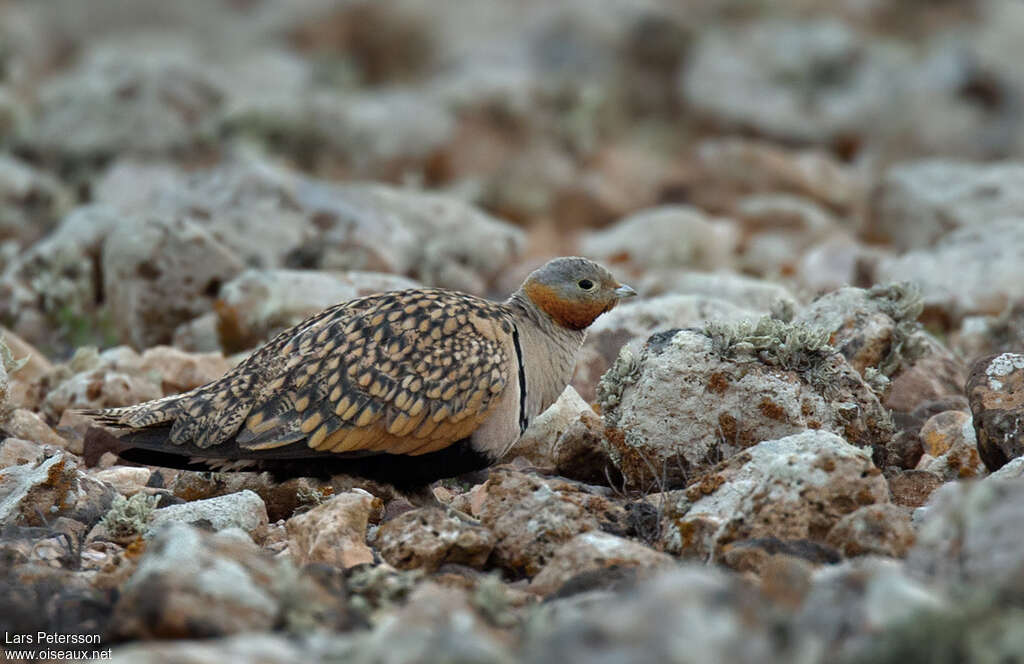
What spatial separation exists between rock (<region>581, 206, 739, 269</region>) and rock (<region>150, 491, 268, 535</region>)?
26.1 feet

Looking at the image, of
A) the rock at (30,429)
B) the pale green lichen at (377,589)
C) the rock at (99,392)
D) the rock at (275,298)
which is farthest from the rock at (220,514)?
the rock at (275,298)

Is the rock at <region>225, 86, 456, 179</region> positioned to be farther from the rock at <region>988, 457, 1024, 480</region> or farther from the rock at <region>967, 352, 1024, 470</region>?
the rock at <region>988, 457, 1024, 480</region>

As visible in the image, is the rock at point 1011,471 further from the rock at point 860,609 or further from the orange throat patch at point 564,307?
the orange throat patch at point 564,307

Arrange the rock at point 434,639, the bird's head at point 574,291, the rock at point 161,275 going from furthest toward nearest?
the rock at point 161,275 → the bird's head at point 574,291 → the rock at point 434,639

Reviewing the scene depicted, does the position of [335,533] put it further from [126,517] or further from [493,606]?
[493,606]

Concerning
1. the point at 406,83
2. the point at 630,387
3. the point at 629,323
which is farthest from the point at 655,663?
the point at 406,83

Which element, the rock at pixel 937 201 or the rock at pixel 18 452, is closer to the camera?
the rock at pixel 18 452

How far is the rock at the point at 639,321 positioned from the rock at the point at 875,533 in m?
3.73

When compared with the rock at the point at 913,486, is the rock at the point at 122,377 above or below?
below

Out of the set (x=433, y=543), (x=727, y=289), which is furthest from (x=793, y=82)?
(x=433, y=543)

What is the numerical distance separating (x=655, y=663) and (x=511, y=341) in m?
3.57

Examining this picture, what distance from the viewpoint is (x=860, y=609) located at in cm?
400

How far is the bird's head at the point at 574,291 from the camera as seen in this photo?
720cm

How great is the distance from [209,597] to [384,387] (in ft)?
7.42
